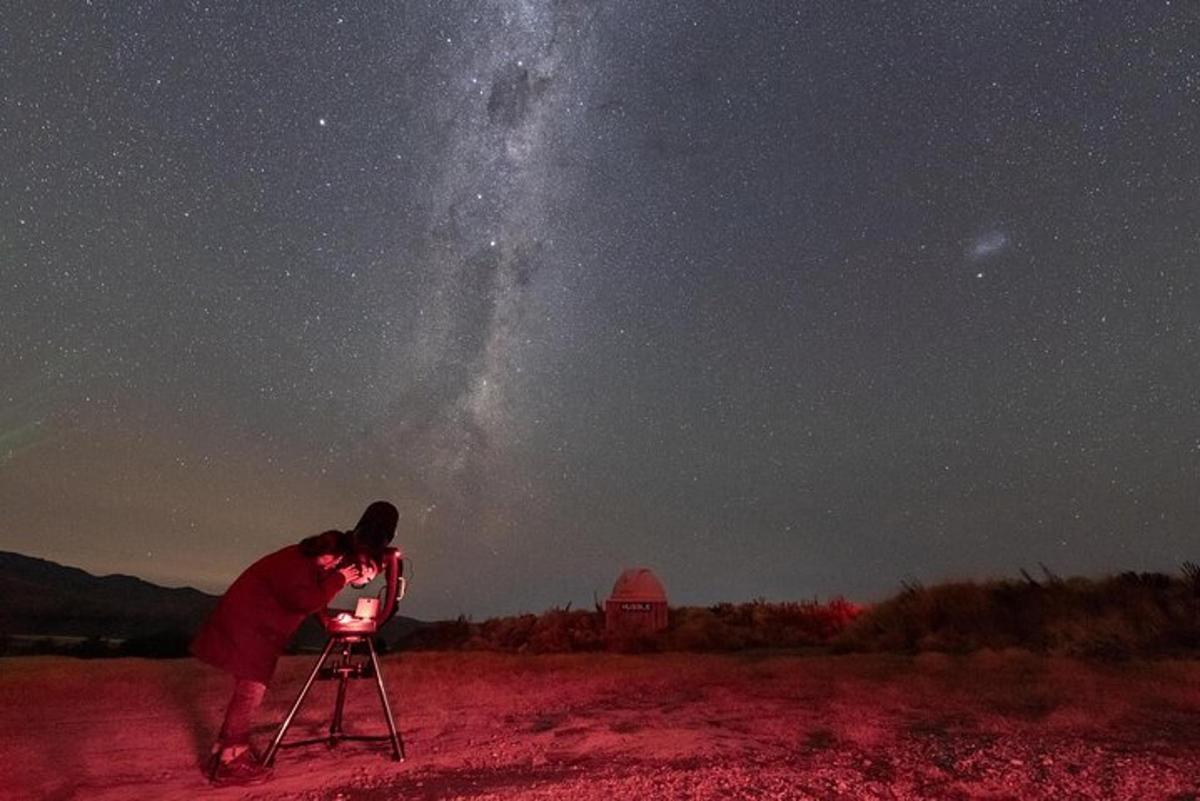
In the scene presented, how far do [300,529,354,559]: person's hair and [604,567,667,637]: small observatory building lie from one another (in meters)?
17.2

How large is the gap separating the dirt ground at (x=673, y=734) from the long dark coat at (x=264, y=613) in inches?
29.7

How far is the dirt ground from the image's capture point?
468 centimetres

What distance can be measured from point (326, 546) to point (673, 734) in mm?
3142

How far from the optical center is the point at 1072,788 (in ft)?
14.7

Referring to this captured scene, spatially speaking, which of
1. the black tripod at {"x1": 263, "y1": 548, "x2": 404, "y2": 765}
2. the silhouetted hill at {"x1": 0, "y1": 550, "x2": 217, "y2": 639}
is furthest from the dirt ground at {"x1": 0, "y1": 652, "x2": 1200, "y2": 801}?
the silhouetted hill at {"x1": 0, "y1": 550, "x2": 217, "y2": 639}

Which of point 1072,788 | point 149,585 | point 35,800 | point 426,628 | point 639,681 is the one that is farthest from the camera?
point 149,585

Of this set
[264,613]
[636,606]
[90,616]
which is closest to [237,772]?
[264,613]

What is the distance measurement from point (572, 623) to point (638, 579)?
7.71ft

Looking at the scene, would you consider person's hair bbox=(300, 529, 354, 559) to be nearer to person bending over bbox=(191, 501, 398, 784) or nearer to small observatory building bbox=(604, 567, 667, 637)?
Answer: person bending over bbox=(191, 501, 398, 784)

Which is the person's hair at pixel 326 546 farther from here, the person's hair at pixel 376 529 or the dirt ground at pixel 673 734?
the dirt ground at pixel 673 734

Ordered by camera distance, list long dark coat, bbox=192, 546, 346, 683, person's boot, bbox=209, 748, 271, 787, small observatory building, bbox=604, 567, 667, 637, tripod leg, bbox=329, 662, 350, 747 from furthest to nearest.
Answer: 1. small observatory building, bbox=604, 567, 667, 637
2. tripod leg, bbox=329, 662, 350, 747
3. long dark coat, bbox=192, 546, 346, 683
4. person's boot, bbox=209, 748, 271, 787

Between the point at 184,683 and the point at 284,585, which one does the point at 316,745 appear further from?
the point at 184,683

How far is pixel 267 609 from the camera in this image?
5.27 metres

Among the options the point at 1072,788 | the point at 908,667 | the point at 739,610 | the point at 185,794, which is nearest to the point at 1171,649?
the point at 908,667
